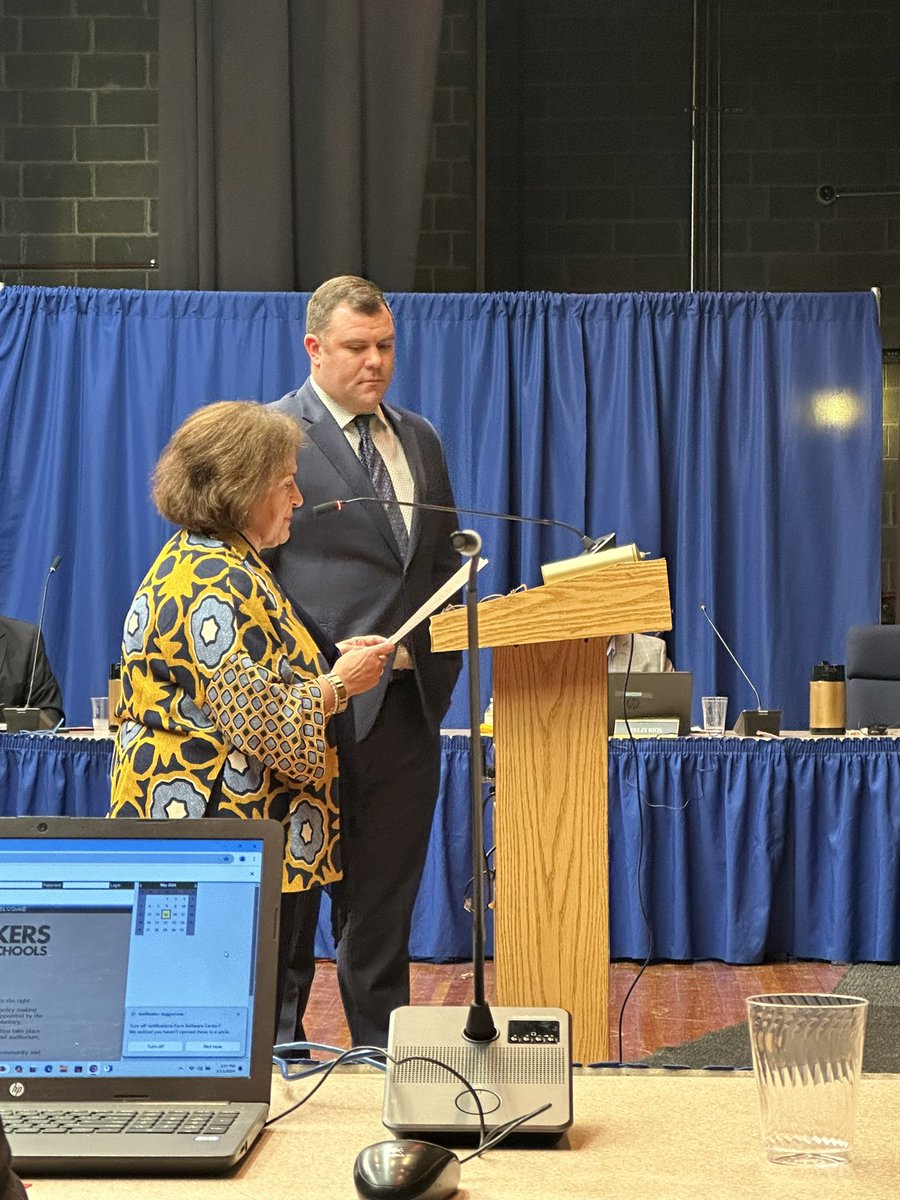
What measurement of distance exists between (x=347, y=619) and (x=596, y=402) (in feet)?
13.6

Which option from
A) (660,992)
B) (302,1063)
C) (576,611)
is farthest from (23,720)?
(302,1063)

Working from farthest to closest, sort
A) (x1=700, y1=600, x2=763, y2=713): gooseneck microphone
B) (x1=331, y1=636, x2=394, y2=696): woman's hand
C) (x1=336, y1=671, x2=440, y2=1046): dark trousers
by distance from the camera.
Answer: (x1=700, y1=600, x2=763, y2=713): gooseneck microphone, (x1=336, y1=671, x2=440, y2=1046): dark trousers, (x1=331, y1=636, x2=394, y2=696): woman's hand

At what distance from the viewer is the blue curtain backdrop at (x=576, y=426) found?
22.0 feet

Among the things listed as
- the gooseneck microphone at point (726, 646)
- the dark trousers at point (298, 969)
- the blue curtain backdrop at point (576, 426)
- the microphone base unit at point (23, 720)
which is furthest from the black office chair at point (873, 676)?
the dark trousers at point (298, 969)

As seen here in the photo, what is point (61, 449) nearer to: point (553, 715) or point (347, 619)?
point (347, 619)

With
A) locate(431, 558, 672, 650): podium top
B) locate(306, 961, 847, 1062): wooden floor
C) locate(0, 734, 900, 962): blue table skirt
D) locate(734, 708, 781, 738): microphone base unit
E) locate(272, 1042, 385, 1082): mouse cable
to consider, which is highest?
locate(431, 558, 672, 650): podium top

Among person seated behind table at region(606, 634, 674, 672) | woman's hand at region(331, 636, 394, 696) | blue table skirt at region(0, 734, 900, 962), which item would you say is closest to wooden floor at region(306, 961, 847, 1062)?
blue table skirt at region(0, 734, 900, 962)

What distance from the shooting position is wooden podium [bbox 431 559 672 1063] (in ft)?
7.14

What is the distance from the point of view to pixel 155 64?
7.80 meters

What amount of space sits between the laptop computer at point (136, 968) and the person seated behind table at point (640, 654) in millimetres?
4489

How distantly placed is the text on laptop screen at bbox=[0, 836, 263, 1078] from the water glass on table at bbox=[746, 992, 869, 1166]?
404 millimetres

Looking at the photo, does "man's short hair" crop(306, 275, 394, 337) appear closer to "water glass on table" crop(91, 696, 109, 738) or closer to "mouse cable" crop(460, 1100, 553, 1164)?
"mouse cable" crop(460, 1100, 553, 1164)

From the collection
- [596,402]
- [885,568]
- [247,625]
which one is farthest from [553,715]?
[885,568]

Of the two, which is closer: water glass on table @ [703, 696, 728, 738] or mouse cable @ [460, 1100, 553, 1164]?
mouse cable @ [460, 1100, 553, 1164]
